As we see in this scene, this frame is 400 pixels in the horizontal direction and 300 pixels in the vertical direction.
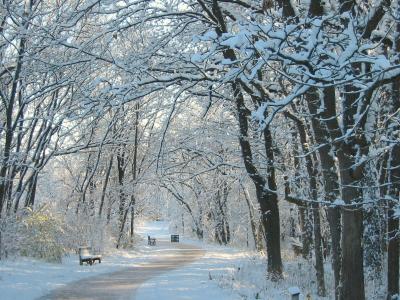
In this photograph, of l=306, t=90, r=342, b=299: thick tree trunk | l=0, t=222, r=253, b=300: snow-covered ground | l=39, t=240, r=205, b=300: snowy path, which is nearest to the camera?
l=306, t=90, r=342, b=299: thick tree trunk

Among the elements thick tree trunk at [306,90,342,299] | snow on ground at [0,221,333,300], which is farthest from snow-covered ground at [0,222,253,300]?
thick tree trunk at [306,90,342,299]

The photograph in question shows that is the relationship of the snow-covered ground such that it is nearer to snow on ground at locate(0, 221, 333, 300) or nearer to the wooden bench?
snow on ground at locate(0, 221, 333, 300)

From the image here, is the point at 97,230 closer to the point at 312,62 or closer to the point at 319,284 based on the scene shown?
the point at 319,284

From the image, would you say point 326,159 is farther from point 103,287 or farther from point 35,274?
point 35,274

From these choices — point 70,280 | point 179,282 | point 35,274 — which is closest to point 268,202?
point 179,282

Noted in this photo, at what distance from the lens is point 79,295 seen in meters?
11.3

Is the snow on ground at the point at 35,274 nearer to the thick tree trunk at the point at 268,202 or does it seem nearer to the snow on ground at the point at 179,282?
the snow on ground at the point at 179,282

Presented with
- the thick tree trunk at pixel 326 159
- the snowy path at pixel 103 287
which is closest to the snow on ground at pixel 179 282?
the snowy path at pixel 103 287

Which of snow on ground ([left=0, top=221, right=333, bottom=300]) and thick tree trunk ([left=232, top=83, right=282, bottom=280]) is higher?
thick tree trunk ([left=232, top=83, right=282, bottom=280])

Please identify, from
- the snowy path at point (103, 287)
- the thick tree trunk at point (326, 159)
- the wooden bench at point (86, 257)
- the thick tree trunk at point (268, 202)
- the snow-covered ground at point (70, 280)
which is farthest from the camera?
the wooden bench at point (86, 257)

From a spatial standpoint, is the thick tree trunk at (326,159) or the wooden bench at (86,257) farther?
the wooden bench at (86,257)

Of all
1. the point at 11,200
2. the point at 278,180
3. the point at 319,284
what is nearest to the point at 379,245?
the point at 319,284

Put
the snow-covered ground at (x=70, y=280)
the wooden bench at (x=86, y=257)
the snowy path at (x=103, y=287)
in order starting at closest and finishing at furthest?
the snow-covered ground at (x=70, y=280)
the snowy path at (x=103, y=287)
the wooden bench at (x=86, y=257)

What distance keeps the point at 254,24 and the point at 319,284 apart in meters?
9.58
